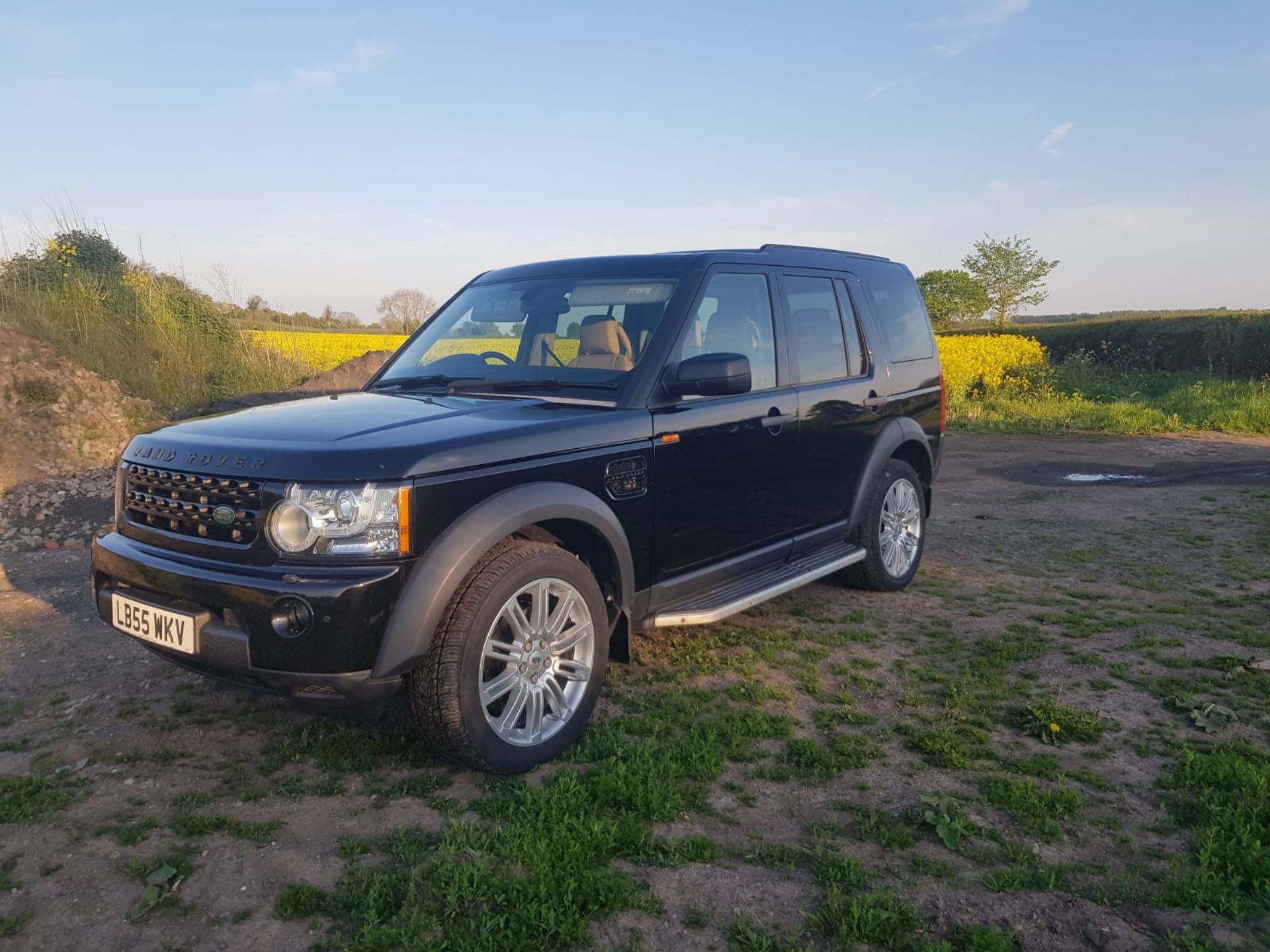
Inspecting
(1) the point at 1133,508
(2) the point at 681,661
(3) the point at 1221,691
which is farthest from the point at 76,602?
(1) the point at 1133,508

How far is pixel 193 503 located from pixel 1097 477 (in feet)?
35.1

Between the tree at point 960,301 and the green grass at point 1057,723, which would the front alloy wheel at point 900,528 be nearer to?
the green grass at point 1057,723

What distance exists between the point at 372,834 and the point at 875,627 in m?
3.29

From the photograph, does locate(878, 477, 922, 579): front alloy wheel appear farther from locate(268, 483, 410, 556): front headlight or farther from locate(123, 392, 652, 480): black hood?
locate(268, 483, 410, 556): front headlight

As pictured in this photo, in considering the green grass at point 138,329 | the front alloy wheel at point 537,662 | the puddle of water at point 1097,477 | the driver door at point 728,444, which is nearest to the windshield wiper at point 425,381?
the driver door at point 728,444

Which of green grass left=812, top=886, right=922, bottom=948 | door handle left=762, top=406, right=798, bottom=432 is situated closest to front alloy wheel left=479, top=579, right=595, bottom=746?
green grass left=812, top=886, right=922, bottom=948

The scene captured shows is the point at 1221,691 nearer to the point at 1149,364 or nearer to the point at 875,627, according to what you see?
the point at 875,627

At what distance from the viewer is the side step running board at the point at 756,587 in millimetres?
4090

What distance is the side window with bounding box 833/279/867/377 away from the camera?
18.1 feet

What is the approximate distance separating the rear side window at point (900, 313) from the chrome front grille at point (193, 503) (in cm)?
420

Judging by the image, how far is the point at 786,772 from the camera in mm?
3436

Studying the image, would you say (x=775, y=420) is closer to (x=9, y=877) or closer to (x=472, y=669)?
(x=472, y=669)

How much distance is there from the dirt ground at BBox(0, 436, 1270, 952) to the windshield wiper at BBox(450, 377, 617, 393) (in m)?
1.46

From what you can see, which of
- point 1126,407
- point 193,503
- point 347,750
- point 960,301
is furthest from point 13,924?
point 960,301
